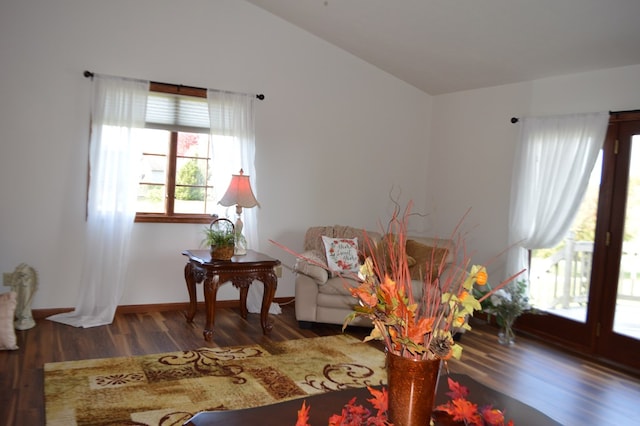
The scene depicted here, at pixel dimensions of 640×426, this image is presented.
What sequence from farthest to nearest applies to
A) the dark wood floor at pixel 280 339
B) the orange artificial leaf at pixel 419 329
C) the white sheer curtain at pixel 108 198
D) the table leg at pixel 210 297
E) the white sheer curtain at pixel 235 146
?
the white sheer curtain at pixel 235 146
the white sheer curtain at pixel 108 198
the table leg at pixel 210 297
the dark wood floor at pixel 280 339
the orange artificial leaf at pixel 419 329

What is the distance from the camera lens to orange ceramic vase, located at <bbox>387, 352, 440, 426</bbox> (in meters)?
1.41

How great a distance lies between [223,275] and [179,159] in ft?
4.91

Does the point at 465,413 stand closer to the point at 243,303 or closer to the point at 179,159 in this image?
the point at 243,303

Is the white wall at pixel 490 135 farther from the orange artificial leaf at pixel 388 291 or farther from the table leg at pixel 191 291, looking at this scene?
the orange artificial leaf at pixel 388 291

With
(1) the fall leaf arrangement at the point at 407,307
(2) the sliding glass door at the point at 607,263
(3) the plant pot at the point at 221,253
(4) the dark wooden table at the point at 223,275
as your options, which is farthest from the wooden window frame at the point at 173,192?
(1) the fall leaf arrangement at the point at 407,307

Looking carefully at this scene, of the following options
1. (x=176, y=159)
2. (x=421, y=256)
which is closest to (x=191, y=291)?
(x=176, y=159)

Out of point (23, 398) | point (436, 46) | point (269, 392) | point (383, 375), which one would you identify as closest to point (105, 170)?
point (23, 398)

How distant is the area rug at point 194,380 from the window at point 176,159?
1.67 meters

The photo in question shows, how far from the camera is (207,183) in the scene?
16.5ft

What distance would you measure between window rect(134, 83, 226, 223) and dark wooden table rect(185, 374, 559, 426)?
11.0 feet

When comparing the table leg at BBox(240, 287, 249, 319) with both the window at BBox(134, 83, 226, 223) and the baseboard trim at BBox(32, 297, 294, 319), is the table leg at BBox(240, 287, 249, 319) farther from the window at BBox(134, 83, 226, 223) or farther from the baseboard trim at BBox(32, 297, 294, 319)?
the window at BBox(134, 83, 226, 223)

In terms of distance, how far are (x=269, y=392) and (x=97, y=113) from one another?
2.84m

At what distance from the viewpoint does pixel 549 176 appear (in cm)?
458

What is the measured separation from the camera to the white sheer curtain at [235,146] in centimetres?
485
